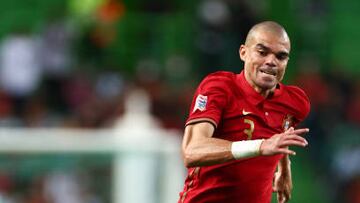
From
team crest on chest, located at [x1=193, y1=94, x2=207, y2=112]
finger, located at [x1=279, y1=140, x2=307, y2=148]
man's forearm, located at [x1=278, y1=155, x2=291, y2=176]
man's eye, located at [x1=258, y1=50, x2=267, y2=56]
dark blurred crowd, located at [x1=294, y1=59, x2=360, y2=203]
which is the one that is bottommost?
finger, located at [x1=279, y1=140, x2=307, y2=148]

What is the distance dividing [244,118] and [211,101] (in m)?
0.29

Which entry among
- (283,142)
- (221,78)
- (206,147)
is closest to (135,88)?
(221,78)

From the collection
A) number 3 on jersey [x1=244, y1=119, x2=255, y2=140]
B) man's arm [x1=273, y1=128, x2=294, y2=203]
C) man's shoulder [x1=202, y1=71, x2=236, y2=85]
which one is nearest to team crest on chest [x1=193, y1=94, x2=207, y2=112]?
man's shoulder [x1=202, y1=71, x2=236, y2=85]

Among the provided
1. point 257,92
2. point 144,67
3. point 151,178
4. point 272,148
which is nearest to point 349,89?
point 144,67

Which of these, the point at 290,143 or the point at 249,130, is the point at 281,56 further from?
the point at 290,143

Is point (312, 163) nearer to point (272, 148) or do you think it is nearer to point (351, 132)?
point (351, 132)

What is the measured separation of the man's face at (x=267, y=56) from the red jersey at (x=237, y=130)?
0.16 m

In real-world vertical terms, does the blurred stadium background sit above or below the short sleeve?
above

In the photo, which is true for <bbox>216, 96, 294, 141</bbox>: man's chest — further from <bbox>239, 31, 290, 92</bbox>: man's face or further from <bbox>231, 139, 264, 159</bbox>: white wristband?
<bbox>231, 139, 264, 159</bbox>: white wristband

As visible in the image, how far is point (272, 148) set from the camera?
17.8ft

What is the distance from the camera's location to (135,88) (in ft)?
48.5

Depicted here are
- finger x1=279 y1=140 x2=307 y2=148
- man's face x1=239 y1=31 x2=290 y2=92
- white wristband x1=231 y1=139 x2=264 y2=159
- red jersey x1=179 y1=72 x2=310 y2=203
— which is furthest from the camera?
red jersey x1=179 y1=72 x2=310 y2=203

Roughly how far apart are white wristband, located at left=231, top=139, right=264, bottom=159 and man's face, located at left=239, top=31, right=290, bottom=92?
580mm

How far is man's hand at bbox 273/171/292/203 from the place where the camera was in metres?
6.91
